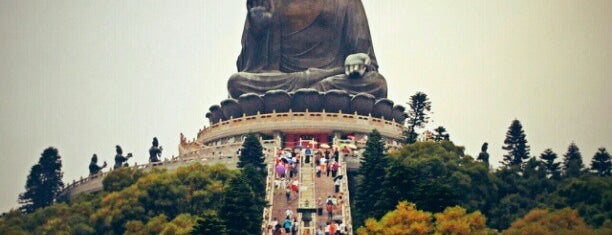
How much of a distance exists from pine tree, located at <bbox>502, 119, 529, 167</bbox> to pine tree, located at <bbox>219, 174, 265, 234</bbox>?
1516 cm

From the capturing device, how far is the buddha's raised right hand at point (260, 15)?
53.2m

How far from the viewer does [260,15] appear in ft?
174

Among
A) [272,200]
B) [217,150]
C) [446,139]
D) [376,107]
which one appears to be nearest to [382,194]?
[272,200]

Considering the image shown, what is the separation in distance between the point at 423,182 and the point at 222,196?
643 cm

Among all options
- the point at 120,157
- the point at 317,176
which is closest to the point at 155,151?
the point at 120,157

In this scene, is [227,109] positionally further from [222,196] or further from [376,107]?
[222,196]

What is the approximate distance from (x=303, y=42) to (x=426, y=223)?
78.8 ft

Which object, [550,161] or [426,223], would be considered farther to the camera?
[550,161]

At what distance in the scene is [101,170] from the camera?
152 ft

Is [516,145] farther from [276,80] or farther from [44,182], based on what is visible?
[44,182]

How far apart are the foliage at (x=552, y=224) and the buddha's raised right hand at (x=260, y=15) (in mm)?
21922

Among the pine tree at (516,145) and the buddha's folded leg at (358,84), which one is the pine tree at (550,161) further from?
the buddha's folded leg at (358,84)

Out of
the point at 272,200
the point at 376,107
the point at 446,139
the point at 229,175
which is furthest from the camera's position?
the point at 376,107

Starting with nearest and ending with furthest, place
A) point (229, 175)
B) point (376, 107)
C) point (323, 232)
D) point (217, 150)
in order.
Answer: point (323, 232)
point (229, 175)
point (217, 150)
point (376, 107)
